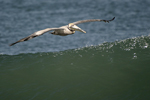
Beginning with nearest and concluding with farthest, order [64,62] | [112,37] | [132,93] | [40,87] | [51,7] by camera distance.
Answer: [132,93], [40,87], [64,62], [112,37], [51,7]

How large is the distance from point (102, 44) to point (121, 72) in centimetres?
383

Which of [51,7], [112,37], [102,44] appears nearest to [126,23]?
[112,37]

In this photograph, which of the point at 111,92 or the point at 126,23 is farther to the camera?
the point at 126,23

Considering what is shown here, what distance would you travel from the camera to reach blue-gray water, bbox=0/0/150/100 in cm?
1055

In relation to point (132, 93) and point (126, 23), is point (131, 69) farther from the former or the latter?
point (126, 23)

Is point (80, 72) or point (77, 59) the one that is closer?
point (80, 72)

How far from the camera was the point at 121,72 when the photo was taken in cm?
1164

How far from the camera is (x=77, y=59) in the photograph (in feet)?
43.3

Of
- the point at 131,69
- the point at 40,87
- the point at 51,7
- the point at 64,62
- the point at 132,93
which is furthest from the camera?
the point at 51,7

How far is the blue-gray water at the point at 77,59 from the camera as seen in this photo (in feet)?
34.6

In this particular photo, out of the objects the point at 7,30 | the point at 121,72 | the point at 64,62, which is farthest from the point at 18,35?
the point at 121,72

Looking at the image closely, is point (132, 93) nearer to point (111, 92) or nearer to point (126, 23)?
point (111, 92)

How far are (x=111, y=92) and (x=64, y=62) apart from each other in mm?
3525

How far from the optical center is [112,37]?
1658 cm
